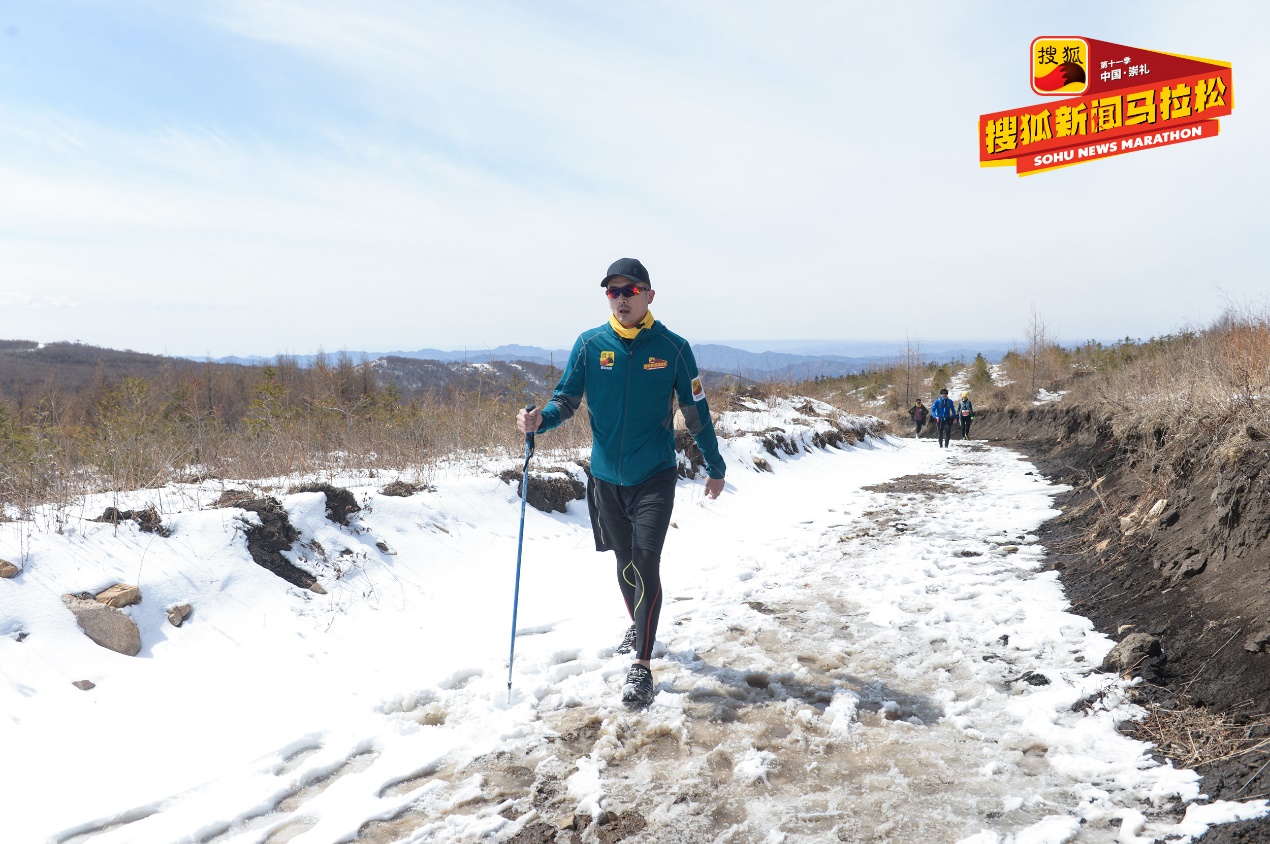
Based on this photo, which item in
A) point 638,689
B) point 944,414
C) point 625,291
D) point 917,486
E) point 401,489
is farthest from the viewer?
point 944,414

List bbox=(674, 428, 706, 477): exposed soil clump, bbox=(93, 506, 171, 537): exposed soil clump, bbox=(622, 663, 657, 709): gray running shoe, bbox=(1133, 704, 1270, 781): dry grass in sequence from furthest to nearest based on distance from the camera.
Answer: bbox=(674, 428, 706, 477): exposed soil clump < bbox=(93, 506, 171, 537): exposed soil clump < bbox=(622, 663, 657, 709): gray running shoe < bbox=(1133, 704, 1270, 781): dry grass

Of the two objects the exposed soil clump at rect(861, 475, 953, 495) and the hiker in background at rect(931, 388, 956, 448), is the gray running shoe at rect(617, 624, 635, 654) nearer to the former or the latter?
the exposed soil clump at rect(861, 475, 953, 495)

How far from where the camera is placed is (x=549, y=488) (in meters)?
7.68

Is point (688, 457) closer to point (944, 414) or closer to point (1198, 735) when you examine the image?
point (1198, 735)

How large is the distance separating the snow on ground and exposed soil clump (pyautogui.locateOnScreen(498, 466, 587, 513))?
1299 mm

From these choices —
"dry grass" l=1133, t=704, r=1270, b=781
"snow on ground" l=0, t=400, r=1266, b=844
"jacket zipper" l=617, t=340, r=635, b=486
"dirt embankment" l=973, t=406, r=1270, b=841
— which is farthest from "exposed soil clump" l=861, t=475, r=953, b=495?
"jacket zipper" l=617, t=340, r=635, b=486

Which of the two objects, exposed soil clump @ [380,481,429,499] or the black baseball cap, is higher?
the black baseball cap

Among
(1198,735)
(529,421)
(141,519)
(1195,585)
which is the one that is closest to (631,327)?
(529,421)

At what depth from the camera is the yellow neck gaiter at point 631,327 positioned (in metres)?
3.82

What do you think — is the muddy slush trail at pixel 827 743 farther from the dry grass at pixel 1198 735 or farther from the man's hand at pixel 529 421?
the man's hand at pixel 529 421

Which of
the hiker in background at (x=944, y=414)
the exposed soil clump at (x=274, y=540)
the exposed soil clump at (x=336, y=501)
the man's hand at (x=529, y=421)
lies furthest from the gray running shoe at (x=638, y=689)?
the hiker in background at (x=944, y=414)

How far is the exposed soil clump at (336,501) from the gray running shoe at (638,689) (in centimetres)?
323

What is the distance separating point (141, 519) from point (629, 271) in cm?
371

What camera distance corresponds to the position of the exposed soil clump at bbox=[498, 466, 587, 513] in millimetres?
7520
